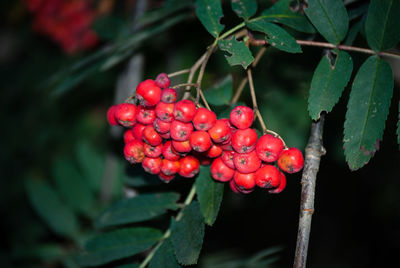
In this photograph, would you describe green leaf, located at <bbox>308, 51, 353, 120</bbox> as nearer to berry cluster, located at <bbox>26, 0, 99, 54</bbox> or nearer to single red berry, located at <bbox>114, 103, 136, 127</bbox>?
single red berry, located at <bbox>114, 103, 136, 127</bbox>

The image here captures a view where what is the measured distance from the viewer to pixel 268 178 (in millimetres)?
1137

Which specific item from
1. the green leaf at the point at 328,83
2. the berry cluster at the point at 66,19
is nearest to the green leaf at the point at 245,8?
the green leaf at the point at 328,83

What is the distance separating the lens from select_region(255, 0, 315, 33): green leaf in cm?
133

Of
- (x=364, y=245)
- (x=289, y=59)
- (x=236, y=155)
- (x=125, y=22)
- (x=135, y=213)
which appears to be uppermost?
(x=125, y=22)

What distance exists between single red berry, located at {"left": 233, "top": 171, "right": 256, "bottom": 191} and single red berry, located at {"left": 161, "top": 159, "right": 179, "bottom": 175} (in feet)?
0.74

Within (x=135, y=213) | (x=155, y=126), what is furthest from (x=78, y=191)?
(x=155, y=126)

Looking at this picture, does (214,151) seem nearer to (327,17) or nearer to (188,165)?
(188,165)

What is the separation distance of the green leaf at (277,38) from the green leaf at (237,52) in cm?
9

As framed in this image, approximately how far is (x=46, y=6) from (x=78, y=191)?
1655mm

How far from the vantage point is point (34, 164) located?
3.18 meters

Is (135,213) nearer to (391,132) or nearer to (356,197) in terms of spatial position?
(391,132)

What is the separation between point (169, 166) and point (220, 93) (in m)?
0.48

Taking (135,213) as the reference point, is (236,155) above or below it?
above

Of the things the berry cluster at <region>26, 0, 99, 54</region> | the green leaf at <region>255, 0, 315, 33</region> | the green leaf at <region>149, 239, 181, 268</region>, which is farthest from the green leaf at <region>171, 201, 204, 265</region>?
the berry cluster at <region>26, 0, 99, 54</region>
